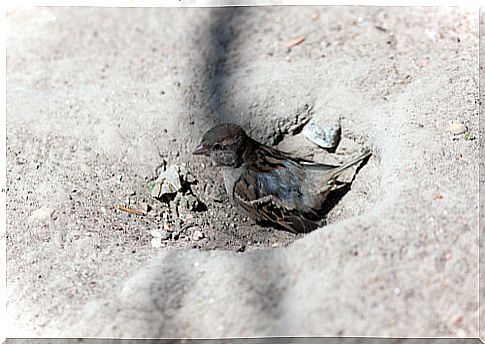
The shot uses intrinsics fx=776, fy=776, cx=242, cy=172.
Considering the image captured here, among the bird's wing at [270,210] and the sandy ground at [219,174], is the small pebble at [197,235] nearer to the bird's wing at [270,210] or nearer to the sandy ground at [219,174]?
the sandy ground at [219,174]

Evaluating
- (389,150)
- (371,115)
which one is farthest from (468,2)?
(389,150)

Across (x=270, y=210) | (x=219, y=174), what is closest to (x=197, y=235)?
(x=270, y=210)

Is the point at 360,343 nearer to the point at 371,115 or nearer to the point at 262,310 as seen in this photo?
the point at 262,310

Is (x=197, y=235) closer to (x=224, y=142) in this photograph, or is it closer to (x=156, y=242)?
(x=156, y=242)

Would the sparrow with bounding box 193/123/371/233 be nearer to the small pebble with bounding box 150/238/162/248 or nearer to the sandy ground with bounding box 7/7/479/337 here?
the sandy ground with bounding box 7/7/479/337

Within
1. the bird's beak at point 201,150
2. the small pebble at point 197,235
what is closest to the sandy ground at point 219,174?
the small pebble at point 197,235

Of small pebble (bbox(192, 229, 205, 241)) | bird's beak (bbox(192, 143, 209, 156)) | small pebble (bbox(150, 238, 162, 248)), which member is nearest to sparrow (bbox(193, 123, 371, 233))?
bird's beak (bbox(192, 143, 209, 156))
